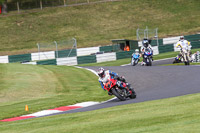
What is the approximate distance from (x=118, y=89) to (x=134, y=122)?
567 centimetres

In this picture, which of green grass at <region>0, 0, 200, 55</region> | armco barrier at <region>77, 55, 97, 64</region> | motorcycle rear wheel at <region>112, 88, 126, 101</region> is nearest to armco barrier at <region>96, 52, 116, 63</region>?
armco barrier at <region>77, 55, 97, 64</region>

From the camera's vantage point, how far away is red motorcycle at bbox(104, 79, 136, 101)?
13703 millimetres

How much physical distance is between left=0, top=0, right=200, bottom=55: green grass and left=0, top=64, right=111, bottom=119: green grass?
21.4 m

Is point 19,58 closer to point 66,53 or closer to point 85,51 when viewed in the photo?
point 66,53

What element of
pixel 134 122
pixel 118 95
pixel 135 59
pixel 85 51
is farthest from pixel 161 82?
pixel 85 51

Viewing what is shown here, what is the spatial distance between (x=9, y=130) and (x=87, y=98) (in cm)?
644

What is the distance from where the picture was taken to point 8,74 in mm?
21297

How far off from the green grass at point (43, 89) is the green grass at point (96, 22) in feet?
70.3

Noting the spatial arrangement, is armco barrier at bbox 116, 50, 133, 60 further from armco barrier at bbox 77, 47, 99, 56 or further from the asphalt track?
the asphalt track

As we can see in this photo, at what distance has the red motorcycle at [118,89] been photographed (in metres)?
13.7

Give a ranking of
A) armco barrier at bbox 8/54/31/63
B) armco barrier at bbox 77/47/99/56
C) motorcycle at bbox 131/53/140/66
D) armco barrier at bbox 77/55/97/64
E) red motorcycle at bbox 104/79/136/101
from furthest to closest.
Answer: armco barrier at bbox 77/47/99/56 < armco barrier at bbox 8/54/31/63 < armco barrier at bbox 77/55/97/64 < motorcycle at bbox 131/53/140/66 < red motorcycle at bbox 104/79/136/101

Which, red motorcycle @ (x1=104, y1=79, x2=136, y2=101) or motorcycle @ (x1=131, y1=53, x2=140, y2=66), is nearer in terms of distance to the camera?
red motorcycle @ (x1=104, y1=79, x2=136, y2=101)

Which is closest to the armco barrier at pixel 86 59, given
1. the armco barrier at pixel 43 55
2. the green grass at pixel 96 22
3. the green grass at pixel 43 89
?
the armco barrier at pixel 43 55

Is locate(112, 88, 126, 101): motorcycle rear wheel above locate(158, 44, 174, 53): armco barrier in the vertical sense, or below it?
below
